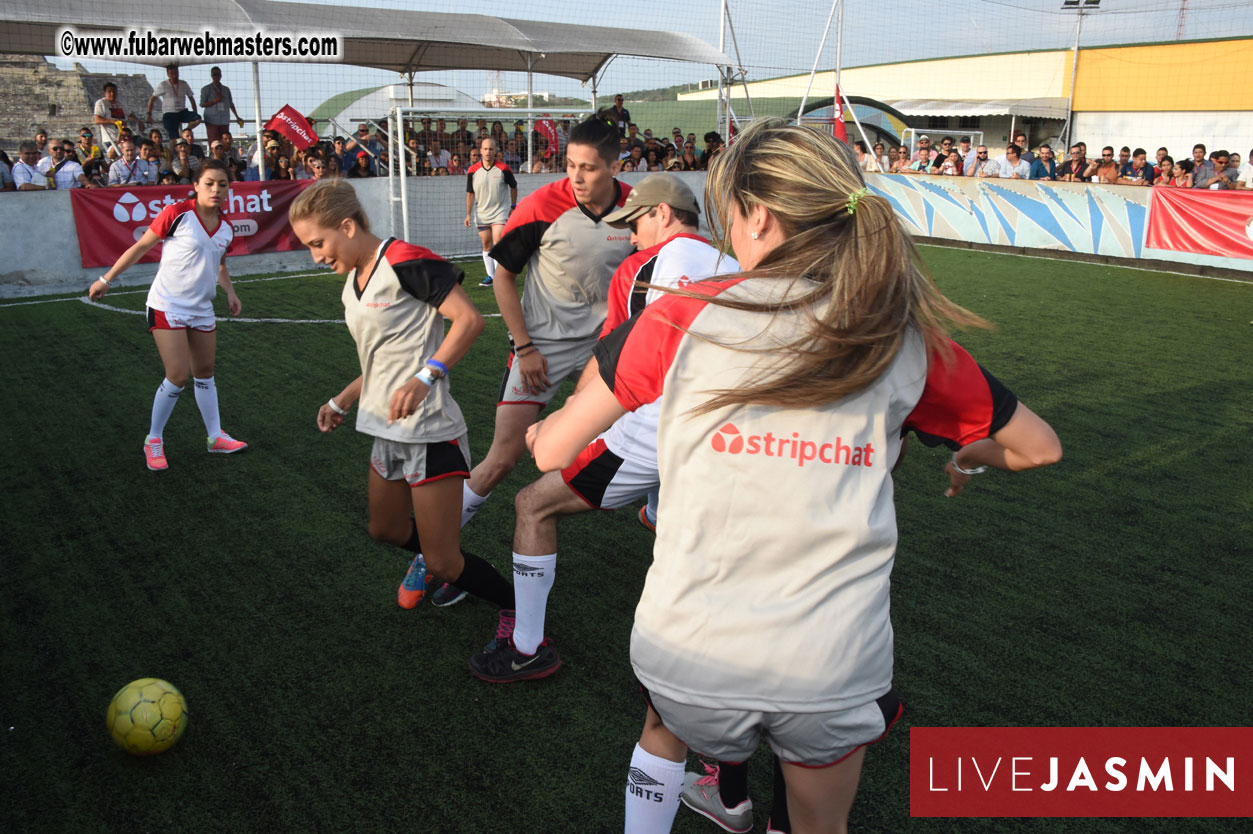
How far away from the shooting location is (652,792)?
77.5 inches

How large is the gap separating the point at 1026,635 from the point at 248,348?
7.44m

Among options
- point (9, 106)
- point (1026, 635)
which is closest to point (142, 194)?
point (1026, 635)

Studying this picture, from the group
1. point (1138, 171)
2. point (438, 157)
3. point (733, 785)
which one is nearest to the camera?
point (733, 785)

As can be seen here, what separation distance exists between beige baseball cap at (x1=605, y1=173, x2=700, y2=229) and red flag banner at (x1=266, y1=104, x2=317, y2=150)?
13018mm

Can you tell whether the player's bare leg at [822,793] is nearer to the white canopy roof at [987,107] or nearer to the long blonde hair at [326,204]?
the long blonde hair at [326,204]

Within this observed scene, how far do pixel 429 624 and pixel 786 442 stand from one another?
2.82 meters

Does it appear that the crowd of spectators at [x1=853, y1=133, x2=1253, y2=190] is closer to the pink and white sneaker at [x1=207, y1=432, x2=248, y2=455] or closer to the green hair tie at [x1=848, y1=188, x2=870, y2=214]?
the pink and white sneaker at [x1=207, y1=432, x2=248, y2=455]

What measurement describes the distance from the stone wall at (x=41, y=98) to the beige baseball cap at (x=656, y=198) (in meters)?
28.9

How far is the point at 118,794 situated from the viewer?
298 centimetres

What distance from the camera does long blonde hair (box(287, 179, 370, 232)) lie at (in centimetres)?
339

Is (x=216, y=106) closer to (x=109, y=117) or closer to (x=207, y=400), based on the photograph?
(x=109, y=117)

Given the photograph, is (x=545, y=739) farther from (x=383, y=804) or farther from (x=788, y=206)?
(x=788, y=206)

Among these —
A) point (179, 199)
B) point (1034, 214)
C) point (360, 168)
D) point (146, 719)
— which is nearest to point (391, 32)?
point (360, 168)

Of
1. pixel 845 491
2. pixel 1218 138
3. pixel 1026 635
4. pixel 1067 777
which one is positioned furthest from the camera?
pixel 1218 138
